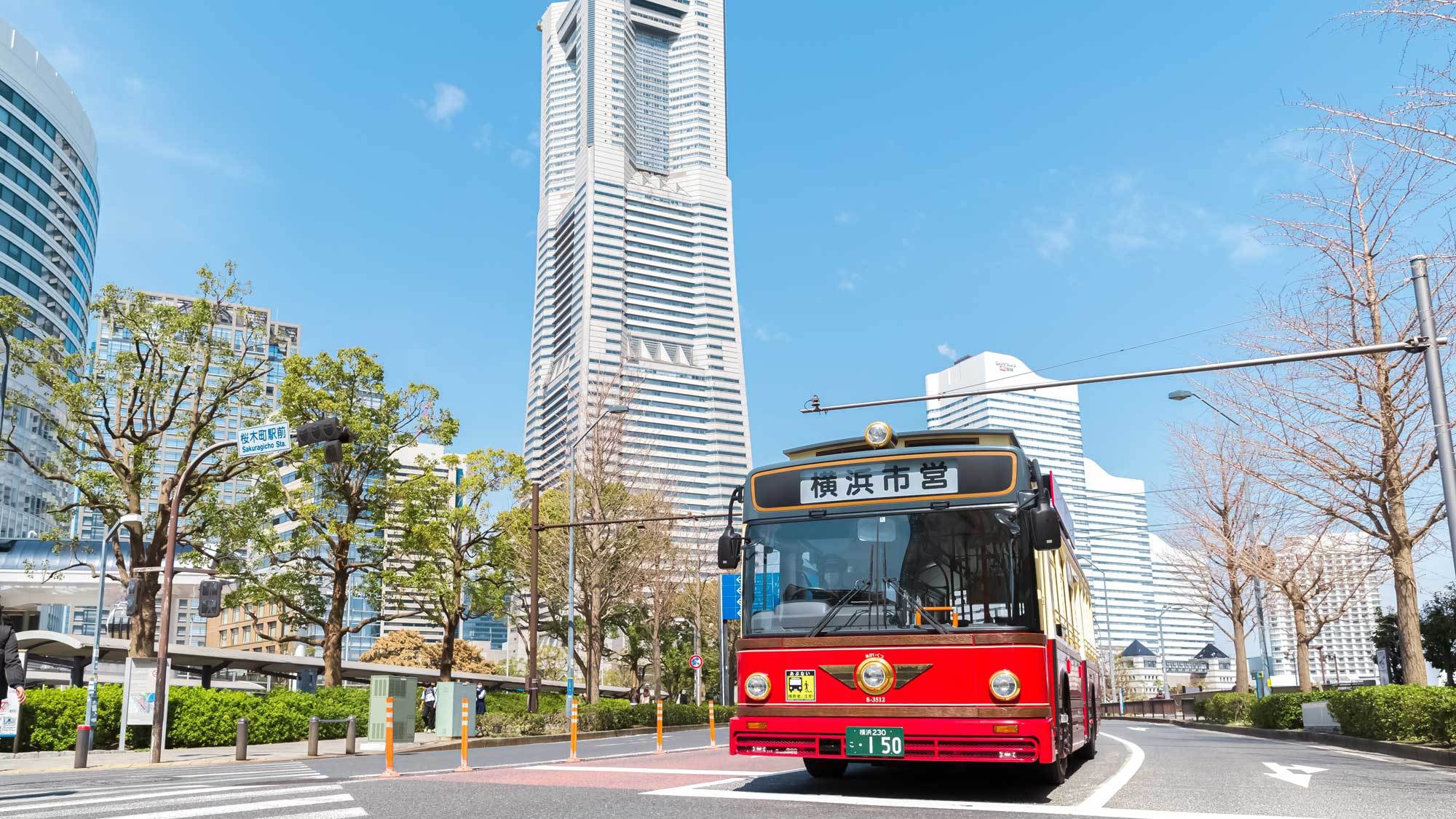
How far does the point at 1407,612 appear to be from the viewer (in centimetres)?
1967

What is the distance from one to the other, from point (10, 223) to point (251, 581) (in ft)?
209

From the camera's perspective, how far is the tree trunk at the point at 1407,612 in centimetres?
1941

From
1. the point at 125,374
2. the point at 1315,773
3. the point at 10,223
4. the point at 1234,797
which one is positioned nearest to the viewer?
the point at 1234,797

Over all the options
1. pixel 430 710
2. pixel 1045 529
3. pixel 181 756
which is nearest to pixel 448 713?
pixel 181 756

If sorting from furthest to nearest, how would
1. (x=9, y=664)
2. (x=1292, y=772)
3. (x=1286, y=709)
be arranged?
1. (x=1286, y=709)
2. (x=1292, y=772)
3. (x=9, y=664)

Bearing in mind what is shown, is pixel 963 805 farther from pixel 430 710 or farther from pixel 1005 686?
pixel 430 710

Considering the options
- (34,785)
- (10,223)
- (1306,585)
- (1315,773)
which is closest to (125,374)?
(34,785)

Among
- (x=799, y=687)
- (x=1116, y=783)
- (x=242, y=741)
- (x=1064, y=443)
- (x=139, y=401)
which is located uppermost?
(x=1064, y=443)

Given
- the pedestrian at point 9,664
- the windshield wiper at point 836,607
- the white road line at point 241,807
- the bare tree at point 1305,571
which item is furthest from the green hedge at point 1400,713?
the pedestrian at point 9,664

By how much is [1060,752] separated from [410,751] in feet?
59.9

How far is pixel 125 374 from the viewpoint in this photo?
29.8 meters

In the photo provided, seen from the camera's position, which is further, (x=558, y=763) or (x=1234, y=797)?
(x=558, y=763)

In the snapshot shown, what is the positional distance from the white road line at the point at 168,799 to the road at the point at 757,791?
3cm

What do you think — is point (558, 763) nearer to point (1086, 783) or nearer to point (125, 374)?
point (1086, 783)
